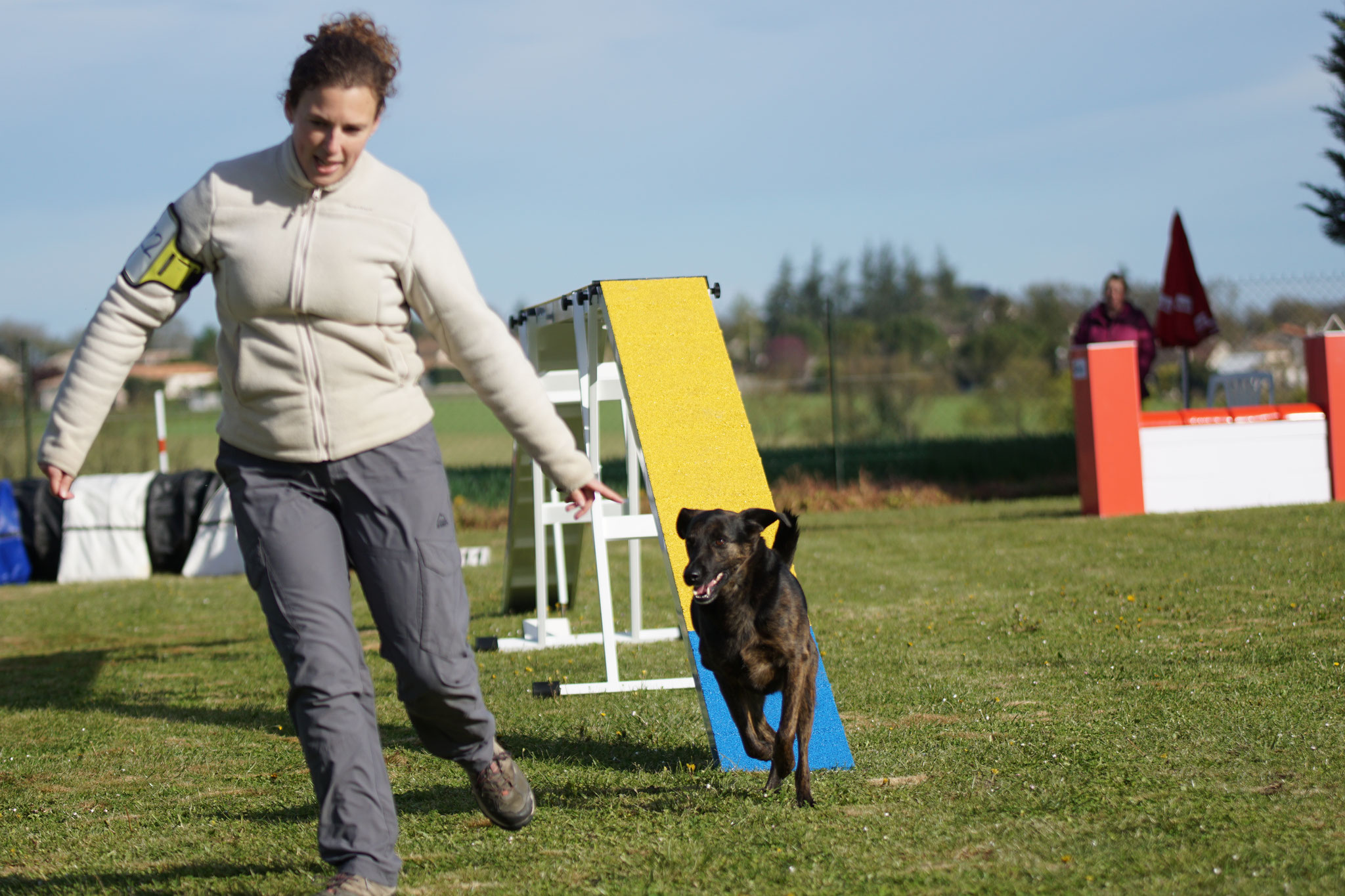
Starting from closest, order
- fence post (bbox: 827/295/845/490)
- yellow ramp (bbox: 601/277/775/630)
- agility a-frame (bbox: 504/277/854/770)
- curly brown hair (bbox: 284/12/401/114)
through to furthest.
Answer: curly brown hair (bbox: 284/12/401/114), agility a-frame (bbox: 504/277/854/770), yellow ramp (bbox: 601/277/775/630), fence post (bbox: 827/295/845/490)

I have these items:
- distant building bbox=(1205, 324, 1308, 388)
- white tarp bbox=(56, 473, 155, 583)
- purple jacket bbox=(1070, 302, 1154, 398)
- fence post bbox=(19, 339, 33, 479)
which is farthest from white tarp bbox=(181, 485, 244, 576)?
distant building bbox=(1205, 324, 1308, 388)

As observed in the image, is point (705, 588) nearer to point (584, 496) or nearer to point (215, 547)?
point (584, 496)

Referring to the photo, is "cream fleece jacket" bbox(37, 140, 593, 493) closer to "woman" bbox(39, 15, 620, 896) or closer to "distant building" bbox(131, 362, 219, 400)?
"woman" bbox(39, 15, 620, 896)

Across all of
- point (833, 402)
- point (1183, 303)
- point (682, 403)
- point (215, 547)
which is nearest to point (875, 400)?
point (833, 402)

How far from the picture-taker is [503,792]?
128 inches

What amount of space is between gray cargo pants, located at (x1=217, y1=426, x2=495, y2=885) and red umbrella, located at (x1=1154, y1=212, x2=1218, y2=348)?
13568 mm

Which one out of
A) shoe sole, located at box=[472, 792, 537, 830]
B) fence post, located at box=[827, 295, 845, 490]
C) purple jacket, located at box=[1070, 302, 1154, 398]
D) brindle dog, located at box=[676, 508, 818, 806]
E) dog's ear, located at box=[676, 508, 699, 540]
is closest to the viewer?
shoe sole, located at box=[472, 792, 537, 830]

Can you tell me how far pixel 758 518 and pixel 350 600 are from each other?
1683 mm

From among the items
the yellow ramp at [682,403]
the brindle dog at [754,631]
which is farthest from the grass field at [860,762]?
the yellow ramp at [682,403]

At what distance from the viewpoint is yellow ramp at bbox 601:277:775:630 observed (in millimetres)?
4805

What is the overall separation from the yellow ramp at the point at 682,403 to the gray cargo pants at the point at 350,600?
1.69 meters

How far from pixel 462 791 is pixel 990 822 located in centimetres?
181

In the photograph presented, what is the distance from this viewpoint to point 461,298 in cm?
298

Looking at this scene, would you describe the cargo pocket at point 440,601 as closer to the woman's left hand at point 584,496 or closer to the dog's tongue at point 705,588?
the woman's left hand at point 584,496
